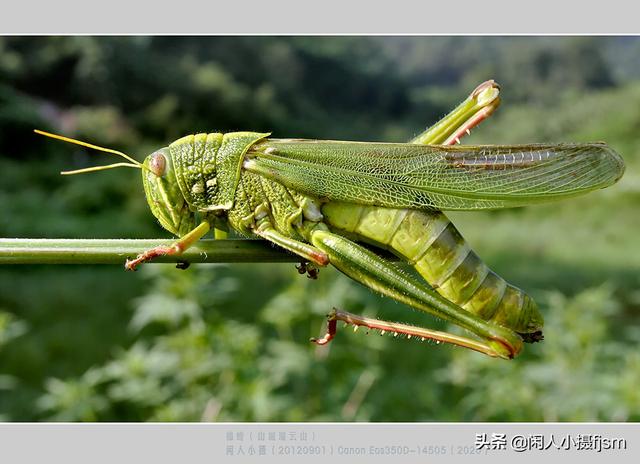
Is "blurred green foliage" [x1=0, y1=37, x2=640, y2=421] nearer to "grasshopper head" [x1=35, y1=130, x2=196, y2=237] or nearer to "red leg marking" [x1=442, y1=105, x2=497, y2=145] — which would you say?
"grasshopper head" [x1=35, y1=130, x2=196, y2=237]

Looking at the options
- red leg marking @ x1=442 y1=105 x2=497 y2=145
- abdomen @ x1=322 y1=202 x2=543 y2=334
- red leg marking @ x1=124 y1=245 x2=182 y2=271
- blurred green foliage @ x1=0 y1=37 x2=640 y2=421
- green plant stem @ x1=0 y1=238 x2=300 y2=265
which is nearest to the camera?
green plant stem @ x1=0 y1=238 x2=300 y2=265

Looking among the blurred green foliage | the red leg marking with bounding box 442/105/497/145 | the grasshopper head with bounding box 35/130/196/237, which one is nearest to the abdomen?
the red leg marking with bounding box 442/105/497/145

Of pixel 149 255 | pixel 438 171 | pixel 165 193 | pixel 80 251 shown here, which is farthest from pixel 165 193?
pixel 438 171

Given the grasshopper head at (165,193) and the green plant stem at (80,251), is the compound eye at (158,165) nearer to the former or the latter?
the grasshopper head at (165,193)

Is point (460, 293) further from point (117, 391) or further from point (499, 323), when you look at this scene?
point (117, 391)

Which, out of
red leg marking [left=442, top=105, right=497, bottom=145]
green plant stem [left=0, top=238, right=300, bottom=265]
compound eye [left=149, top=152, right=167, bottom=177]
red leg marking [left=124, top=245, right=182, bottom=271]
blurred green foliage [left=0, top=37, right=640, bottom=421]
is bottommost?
blurred green foliage [left=0, top=37, right=640, bottom=421]

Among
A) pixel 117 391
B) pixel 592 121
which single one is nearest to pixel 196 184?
pixel 117 391

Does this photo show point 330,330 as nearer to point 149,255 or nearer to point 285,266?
point 149,255

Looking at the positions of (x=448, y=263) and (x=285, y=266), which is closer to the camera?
(x=448, y=263)
